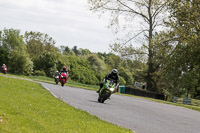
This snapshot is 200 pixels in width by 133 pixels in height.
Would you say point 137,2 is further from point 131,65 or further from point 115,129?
point 115,129

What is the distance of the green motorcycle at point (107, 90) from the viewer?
18938mm

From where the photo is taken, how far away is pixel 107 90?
19.0 meters

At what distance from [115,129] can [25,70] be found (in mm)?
65187

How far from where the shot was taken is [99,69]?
10894 centimetres

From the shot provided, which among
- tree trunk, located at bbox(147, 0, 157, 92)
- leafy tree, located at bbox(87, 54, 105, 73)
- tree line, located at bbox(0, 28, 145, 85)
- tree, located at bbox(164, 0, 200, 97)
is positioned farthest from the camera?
leafy tree, located at bbox(87, 54, 105, 73)

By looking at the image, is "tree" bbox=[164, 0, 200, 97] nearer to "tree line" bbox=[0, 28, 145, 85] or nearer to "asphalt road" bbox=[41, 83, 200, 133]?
"tree line" bbox=[0, 28, 145, 85]

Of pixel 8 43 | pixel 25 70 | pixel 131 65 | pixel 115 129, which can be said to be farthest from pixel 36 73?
pixel 115 129

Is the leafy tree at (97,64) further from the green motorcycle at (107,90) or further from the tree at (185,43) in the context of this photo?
the green motorcycle at (107,90)

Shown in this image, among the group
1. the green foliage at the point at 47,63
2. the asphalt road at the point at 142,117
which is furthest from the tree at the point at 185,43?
the green foliage at the point at 47,63

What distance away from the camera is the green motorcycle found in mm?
18938

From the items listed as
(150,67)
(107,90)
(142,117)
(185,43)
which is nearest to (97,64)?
(150,67)

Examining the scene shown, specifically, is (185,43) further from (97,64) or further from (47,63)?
(97,64)

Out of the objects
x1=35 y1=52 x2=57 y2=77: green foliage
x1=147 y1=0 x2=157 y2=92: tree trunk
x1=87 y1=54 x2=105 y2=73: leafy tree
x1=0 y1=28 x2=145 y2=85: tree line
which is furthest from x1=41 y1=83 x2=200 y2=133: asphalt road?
x1=87 y1=54 x2=105 y2=73: leafy tree

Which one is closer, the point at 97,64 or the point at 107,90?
the point at 107,90
